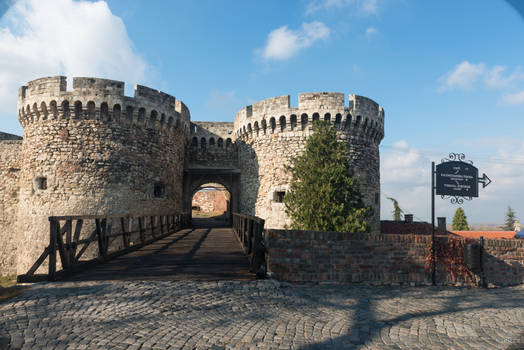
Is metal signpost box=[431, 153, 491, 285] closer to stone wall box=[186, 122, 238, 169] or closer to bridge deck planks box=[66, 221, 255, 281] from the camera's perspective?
bridge deck planks box=[66, 221, 255, 281]

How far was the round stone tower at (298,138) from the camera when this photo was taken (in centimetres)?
1490

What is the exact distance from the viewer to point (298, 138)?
15.1 metres

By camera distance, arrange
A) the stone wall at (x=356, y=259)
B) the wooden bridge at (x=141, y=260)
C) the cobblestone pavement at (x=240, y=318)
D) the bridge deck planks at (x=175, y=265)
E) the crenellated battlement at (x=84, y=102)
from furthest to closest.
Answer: the crenellated battlement at (x=84, y=102), the stone wall at (x=356, y=259), the bridge deck planks at (x=175, y=265), the wooden bridge at (x=141, y=260), the cobblestone pavement at (x=240, y=318)

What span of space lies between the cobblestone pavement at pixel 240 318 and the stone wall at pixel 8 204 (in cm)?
1531

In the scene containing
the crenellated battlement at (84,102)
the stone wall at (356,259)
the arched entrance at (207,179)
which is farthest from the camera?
the arched entrance at (207,179)

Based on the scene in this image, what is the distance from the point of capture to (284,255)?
634 cm

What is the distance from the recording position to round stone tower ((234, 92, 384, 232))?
14898 millimetres

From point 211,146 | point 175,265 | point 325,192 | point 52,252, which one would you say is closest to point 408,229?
point 325,192

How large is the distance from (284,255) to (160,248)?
3.89 meters

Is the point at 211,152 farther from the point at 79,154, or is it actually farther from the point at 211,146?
the point at 79,154

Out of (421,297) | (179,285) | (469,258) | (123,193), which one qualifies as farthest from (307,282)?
(123,193)

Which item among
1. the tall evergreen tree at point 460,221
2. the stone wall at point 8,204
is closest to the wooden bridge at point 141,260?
the stone wall at point 8,204

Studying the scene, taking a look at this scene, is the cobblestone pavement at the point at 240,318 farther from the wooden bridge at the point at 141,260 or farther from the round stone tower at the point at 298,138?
the round stone tower at the point at 298,138

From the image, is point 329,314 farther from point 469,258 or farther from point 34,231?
point 34,231
